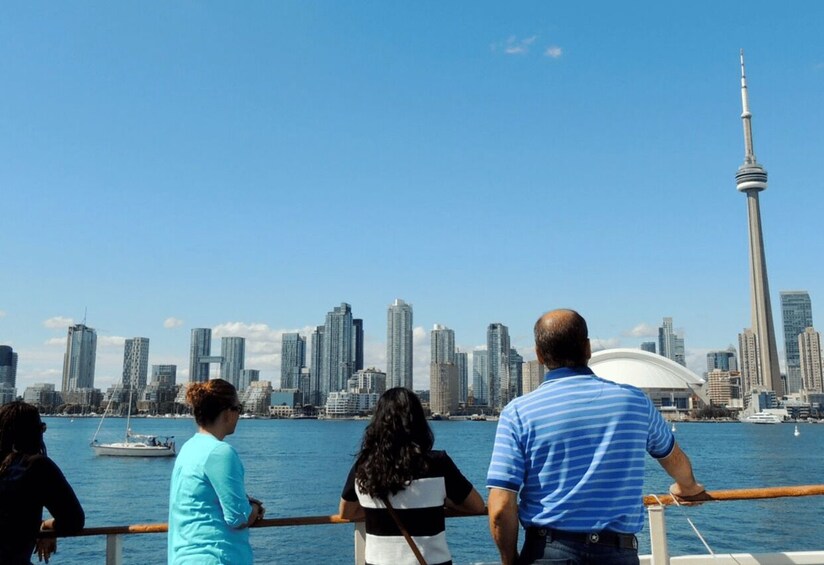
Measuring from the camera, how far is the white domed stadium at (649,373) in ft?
363

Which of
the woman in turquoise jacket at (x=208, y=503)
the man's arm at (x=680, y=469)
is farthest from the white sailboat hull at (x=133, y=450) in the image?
the man's arm at (x=680, y=469)

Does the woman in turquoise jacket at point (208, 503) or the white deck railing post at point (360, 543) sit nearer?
the woman in turquoise jacket at point (208, 503)

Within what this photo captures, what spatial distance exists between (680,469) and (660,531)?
0.93 metres

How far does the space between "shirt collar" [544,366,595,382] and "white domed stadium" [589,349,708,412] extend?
347 ft

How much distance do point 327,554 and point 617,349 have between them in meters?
101

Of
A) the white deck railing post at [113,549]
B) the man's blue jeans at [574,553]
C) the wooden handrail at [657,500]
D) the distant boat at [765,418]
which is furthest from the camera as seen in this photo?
the distant boat at [765,418]

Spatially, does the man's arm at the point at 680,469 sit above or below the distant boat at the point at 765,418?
above

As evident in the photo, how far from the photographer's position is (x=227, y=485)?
2.67 m

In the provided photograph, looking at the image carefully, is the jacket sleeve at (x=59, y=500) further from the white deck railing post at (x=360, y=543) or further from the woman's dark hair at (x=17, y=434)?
the white deck railing post at (x=360, y=543)

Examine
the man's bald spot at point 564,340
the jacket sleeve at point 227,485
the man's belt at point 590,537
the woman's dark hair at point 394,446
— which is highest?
the man's bald spot at point 564,340

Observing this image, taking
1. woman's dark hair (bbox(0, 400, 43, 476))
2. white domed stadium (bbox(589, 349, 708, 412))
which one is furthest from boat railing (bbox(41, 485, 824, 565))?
white domed stadium (bbox(589, 349, 708, 412))

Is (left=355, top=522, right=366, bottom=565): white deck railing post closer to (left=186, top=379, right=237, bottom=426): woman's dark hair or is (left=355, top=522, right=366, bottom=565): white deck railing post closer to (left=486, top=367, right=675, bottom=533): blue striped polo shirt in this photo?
(left=186, top=379, right=237, bottom=426): woman's dark hair

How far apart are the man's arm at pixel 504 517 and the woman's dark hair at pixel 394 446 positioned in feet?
1.16

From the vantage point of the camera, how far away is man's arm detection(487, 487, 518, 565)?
219 centimetres
